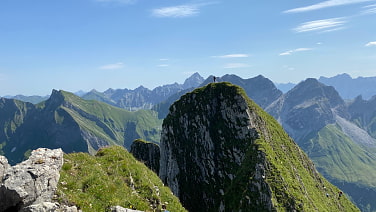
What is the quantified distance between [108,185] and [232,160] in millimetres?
59453

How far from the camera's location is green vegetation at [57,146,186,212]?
20.2 m

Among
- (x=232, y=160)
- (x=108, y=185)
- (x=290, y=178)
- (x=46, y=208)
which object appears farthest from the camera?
(x=232, y=160)

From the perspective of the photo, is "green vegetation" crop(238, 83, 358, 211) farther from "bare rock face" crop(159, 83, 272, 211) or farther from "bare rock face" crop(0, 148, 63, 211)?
"bare rock face" crop(0, 148, 63, 211)

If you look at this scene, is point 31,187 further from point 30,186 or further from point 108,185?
point 108,185

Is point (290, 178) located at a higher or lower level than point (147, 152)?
higher

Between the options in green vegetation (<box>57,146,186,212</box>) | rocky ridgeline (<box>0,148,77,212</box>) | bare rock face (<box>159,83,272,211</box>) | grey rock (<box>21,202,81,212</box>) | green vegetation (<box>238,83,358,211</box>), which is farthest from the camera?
bare rock face (<box>159,83,272,211</box>)

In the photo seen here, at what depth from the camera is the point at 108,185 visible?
22938 millimetres

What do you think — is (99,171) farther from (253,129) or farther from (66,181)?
(253,129)

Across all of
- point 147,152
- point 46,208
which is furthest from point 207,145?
point 46,208

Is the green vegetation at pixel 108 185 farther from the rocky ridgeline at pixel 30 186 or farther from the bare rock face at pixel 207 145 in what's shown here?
the bare rock face at pixel 207 145

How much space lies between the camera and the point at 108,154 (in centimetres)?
3189

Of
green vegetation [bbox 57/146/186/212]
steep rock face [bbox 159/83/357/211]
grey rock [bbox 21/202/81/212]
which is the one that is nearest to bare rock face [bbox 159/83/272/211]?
steep rock face [bbox 159/83/357/211]

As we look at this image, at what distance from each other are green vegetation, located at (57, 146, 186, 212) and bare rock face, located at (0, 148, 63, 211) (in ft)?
4.82

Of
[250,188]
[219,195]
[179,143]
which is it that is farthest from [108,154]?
[179,143]
